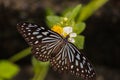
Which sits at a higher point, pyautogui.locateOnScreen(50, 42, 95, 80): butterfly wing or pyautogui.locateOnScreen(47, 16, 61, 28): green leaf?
pyautogui.locateOnScreen(47, 16, 61, 28): green leaf

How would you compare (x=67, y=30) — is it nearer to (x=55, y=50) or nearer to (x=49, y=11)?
(x=55, y=50)

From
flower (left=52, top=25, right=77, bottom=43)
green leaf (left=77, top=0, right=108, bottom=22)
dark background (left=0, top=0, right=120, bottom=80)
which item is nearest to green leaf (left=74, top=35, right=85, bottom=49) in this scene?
flower (left=52, top=25, right=77, bottom=43)

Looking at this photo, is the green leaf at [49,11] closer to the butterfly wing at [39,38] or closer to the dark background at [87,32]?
the dark background at [87,32]

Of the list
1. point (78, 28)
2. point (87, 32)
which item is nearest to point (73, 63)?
point (78, 28)

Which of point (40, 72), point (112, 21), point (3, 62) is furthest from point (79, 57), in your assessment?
point (112, 21)

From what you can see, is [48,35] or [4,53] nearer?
[48,35]

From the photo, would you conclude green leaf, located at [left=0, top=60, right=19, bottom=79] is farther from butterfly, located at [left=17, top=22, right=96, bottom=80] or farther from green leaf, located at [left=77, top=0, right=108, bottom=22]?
butterfly, located at [left=17, top=22, right=96, bottom=80]

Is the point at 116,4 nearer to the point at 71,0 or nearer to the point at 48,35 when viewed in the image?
the point at 71,0
